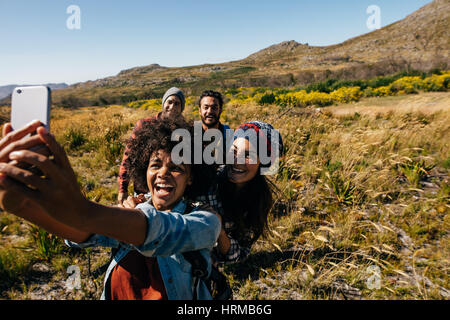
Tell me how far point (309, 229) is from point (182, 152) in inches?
86.8

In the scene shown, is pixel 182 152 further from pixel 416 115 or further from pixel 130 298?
pixel 416 115

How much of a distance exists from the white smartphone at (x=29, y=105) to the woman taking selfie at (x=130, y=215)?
6cm

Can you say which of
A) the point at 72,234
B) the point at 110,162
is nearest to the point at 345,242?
the point at 72,234

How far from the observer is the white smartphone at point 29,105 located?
0.75 meters

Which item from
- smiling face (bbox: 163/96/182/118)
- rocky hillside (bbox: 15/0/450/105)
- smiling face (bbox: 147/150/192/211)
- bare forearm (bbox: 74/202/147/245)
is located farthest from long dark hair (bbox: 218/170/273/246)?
rocky hillside (bbox: 15/0/450/105)

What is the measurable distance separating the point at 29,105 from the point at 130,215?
0.55 meters

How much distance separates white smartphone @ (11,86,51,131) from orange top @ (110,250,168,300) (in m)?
0.79

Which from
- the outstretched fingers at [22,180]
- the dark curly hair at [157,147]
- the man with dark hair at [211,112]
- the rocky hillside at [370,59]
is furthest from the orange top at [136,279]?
the rocky hillside at [370,59]

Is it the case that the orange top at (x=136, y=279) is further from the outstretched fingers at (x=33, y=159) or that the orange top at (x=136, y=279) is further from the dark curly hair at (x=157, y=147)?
the outstretched fingers at (x=33, y=159)

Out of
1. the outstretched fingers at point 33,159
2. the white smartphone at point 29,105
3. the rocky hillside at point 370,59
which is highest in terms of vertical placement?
the rocky hillside at point 370,59

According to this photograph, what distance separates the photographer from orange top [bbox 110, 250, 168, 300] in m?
1.11

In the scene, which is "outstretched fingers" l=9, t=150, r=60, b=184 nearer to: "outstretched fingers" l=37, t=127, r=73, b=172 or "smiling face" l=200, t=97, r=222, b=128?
"outstretched fingers" l=37, t=127, r=73, b=172

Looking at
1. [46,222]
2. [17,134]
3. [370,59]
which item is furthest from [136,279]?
[370,59]
